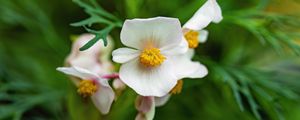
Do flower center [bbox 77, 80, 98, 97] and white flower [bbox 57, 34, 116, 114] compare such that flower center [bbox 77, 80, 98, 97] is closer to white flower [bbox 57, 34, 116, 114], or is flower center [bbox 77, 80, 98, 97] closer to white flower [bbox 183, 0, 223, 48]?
white flower [bbox 57, 34, 116, 114]

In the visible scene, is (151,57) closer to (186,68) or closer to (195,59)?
(186,68)

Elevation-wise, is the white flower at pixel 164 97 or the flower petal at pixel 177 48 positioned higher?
the flower petal at pixel 177 48

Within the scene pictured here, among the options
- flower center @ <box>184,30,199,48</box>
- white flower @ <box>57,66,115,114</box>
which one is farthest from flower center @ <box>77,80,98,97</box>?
flower center @ <box>184,30,199,48</box>

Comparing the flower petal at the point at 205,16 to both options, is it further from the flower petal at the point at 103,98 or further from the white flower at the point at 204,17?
the flower petal at the point at 103,98

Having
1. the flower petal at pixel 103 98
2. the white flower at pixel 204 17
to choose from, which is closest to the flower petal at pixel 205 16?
the white flower at pixel 204 17

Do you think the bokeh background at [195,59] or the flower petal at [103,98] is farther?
the bokeh background at [195,59]

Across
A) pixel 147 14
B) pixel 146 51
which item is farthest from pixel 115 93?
pixel 147 14

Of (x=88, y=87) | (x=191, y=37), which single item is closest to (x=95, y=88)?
(x=88, y=87)
